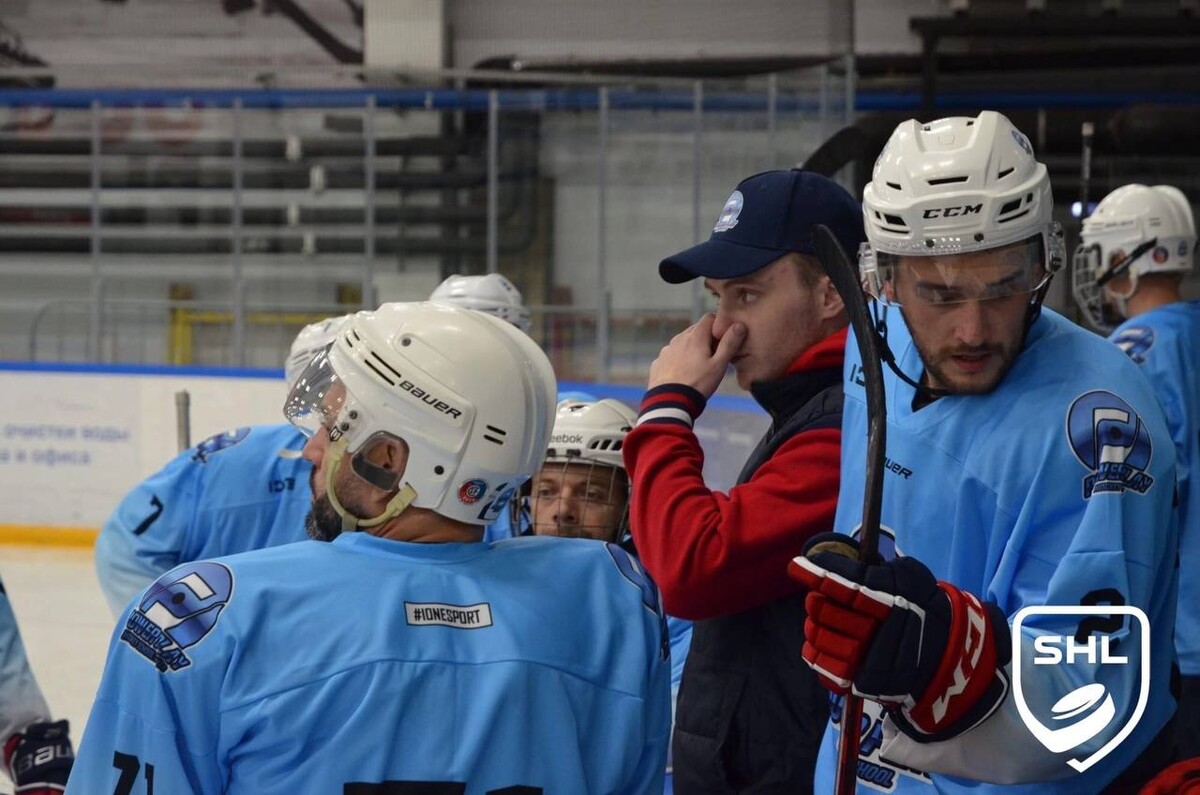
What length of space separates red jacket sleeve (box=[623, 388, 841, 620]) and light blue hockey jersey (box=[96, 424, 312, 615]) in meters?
1.22

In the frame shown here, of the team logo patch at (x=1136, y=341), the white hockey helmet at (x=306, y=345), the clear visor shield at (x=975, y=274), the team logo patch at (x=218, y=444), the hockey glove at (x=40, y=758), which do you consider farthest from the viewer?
the team logo patch at (x=1136, y=341)

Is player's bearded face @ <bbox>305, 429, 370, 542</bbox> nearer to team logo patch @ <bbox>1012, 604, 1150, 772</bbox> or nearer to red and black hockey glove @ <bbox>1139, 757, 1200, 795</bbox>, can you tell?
team logo patch @ <bbox>1012, 604, 1150, 772</bbox>

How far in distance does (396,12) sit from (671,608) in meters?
9.10

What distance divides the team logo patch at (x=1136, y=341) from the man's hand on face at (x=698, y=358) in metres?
1.50

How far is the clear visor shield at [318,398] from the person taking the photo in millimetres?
1260

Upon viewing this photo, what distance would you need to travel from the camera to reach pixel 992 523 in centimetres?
124

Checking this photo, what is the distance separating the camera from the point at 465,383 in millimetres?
1237

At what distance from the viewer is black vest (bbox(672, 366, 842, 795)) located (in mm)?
1534

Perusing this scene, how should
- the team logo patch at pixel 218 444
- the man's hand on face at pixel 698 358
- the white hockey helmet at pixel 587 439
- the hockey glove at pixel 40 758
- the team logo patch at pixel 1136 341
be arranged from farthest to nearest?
the team logo patch at pixel 1136 341 < the team logo patch at pixel 218 444 < the white hockey helmet at pixel 587 439 < the hockey glove at pixel 40 758 < the man's hand on face at pixel 698 358

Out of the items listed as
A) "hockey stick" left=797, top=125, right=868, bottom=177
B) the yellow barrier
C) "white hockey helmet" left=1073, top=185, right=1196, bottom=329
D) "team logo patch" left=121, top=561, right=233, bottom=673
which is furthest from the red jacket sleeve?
the yellow barrier

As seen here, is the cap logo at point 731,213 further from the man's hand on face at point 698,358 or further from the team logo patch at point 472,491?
the team logo patch at point 472,491

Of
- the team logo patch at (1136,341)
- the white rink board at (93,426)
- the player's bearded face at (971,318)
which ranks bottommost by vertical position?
the white rink board at (93,426)

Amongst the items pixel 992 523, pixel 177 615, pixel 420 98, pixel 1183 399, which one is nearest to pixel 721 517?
pixel 992 523

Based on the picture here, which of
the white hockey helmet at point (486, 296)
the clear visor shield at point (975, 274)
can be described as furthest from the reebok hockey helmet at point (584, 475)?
the white hockey helmet at point (486, 296)
